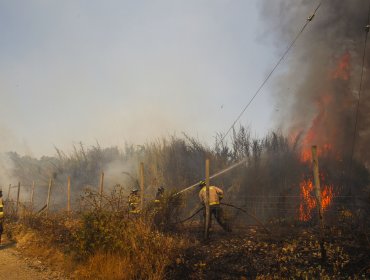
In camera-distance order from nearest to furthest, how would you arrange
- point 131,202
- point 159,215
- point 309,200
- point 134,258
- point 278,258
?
point 134,258 → point 278,258 → point 131,202 → point 159,215 → point 309,200

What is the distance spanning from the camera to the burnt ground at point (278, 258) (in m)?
7.23

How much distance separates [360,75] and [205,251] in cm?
1544

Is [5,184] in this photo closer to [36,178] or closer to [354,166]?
[36,178]

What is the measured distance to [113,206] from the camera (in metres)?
9.45

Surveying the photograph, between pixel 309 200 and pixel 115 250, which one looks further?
pixel 309 200

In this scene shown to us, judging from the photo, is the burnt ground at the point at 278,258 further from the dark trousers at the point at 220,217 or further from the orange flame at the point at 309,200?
the orange flame at the point at 309,200

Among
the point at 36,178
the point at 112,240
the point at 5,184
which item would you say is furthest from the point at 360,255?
Answer: the point at 5,184

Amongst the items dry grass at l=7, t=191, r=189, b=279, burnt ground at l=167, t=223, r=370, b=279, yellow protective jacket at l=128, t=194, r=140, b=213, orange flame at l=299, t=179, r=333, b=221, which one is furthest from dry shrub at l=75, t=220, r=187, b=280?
orange flame at l=299, t=179, r=333, b=221

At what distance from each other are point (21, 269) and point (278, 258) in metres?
6.09

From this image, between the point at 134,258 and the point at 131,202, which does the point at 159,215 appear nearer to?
the point at 131,202

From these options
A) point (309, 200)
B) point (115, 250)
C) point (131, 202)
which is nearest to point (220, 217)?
point (131, 202)

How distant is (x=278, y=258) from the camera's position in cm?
830

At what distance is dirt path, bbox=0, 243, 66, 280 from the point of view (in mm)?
8734

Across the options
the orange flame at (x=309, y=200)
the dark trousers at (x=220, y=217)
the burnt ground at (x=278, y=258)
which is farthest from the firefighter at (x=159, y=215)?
the orange flame at (x=309, y=200)
